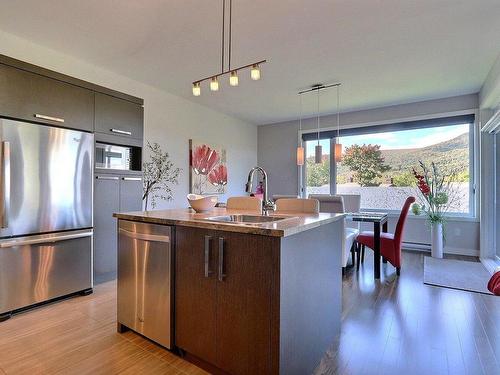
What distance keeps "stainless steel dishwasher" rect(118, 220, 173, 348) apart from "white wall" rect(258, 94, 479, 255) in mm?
4511

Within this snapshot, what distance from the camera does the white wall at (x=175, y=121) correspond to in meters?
2.94

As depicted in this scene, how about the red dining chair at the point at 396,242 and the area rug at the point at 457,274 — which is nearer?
the area rug at the point at 457,274

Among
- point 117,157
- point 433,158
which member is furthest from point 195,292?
point 433,158

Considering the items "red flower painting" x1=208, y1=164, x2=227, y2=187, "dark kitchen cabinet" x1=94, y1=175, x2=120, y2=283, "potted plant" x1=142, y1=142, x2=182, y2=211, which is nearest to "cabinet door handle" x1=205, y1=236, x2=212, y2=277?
"dark kitchen cabinet" x1=94, y1=175, x2=120, y2=283

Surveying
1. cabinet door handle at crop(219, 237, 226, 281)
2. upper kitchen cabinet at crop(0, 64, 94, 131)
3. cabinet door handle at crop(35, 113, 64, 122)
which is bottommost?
cabinet door handle at crop(219, 237, 226, 281)

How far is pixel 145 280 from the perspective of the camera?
193 cm

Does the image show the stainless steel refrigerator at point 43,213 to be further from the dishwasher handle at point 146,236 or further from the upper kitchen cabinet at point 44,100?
the dishwasher handle at point 146,236

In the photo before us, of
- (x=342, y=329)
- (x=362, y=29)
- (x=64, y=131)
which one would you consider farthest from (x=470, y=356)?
(x=64, y=131)

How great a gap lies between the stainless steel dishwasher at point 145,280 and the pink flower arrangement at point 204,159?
2800 millimetres

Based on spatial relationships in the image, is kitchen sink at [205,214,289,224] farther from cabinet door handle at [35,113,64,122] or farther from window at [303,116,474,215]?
window at [303,116,474,215]

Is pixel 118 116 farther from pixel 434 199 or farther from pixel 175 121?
pixel 434 199

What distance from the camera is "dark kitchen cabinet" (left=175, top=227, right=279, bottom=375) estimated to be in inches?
54.4

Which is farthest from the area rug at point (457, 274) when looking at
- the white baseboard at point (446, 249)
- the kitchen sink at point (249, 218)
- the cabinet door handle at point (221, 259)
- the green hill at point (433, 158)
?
the cabinet door handle at point (221, 259)

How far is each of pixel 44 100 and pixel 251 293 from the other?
2.63m
